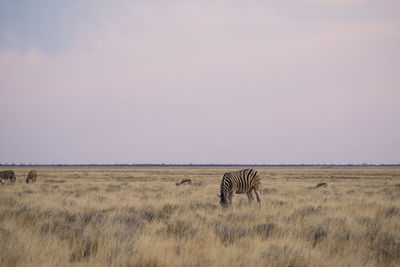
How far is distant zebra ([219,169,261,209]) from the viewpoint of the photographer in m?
15.2

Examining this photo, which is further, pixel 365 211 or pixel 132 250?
pixel 365 211

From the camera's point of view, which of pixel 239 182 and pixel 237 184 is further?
pixel 239 182

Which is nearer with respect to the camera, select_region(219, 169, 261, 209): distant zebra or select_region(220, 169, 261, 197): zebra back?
select_region(219, 169, 261, 209): distant zebra

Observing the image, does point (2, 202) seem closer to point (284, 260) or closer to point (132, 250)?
point (132, 250)

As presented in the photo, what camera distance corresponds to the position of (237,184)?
1593 cm

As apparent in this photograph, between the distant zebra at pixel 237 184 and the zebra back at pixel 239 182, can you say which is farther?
the zebra back at pixel 239 182

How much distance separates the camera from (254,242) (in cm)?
724

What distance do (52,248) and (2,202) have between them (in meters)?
10.4

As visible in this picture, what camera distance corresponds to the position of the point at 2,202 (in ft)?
49.5

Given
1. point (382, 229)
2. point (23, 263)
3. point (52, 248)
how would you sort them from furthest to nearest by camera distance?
point (382, 229), point (52, 248), point (23, 263)

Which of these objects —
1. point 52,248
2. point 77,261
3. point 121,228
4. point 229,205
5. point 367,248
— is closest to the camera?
point 77,261

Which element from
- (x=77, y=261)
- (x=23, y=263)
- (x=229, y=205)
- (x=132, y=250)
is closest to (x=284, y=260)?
(x=132, y=250)

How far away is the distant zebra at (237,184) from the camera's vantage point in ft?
49.9

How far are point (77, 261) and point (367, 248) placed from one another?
5660mm
